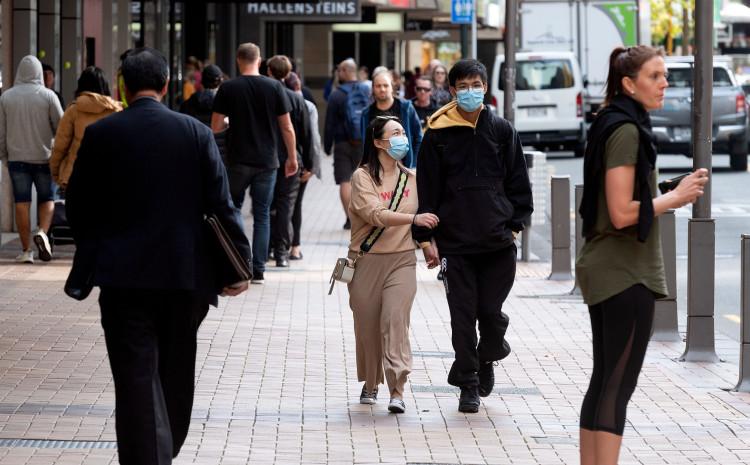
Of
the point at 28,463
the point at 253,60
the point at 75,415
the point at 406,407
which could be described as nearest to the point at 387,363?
the point at 406,407

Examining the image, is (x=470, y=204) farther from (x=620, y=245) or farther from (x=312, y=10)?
(x=312, y=10)

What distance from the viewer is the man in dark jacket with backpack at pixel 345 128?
17031mm

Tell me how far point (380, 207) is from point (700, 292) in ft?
8.89

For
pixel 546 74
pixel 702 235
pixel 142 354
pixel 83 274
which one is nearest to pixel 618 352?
pixel 142 354

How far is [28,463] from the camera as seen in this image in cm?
682

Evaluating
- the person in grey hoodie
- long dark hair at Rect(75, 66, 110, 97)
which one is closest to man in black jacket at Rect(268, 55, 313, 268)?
long dark hair at Rect(75, 66, 110, 97)

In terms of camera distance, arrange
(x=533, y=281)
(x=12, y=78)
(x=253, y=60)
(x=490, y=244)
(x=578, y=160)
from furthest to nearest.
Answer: (x=578, y=160), (x=12, y=78), (x=533, y=281), (x=253, y=60), (x=490, y=244)

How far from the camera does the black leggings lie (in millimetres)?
5863

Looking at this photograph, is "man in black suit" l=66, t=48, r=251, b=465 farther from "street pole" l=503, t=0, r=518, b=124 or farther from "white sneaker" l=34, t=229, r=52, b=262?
"street pole" l=503, t=0, r=518, b=124

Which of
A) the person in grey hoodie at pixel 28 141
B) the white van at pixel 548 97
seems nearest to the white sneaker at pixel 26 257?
the person in grey hoodie at pixel 28 141

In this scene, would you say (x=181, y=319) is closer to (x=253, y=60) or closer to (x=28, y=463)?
(x=28, y=463)

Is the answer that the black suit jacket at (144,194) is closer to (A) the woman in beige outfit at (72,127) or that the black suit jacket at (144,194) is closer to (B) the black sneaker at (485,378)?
(B) the black sneaker at (485,378)

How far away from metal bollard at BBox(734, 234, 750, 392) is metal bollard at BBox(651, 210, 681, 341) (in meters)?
1.93

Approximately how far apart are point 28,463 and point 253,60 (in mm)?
7037
